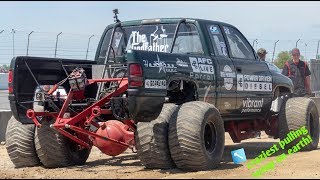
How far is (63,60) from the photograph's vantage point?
Answer: 25.8ft

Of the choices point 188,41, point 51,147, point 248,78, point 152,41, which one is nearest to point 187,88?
point 188,41

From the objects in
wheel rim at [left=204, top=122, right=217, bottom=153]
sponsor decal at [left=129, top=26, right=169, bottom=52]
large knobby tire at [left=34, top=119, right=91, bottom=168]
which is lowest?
large knobby tire at [left=34, top=119, right=91, bottom=168]

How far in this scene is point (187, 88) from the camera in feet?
24.7

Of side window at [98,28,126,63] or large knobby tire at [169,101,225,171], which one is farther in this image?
side window at [98,28,126,63]

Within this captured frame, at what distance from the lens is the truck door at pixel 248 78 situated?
332 inches

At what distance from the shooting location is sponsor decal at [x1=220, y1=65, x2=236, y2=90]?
800 centimetres

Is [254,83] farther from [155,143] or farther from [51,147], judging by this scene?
[51,147]

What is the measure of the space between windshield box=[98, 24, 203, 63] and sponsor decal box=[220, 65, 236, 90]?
0.50m

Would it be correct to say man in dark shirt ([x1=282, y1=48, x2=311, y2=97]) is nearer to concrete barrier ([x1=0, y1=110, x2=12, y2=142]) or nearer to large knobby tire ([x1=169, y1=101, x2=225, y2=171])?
large knobby tire ([x1=169, y1=101, x2=225, y2=171])

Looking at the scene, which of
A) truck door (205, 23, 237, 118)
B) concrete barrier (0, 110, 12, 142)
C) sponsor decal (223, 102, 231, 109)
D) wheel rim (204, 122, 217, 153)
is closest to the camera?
wheel rim (204, 122, 217, 153)

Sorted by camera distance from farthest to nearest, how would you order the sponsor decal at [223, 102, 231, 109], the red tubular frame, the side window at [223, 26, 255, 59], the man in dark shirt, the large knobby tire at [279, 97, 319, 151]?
the man in dark shirt
the large knobby tire at [279, 97, 319, 151]
the side window at [223, 26, 255, 59]
the sponsor decal at [223, 102, 231, 109]
the red tubular frame

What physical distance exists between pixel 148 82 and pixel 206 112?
0.86 metres

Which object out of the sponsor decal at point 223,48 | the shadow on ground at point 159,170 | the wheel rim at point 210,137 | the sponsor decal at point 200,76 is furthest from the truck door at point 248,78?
the wheel rim at point 210,137

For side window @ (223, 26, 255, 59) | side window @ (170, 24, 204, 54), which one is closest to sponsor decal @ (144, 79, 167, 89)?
side window @ (170, 24, 204, 54)
